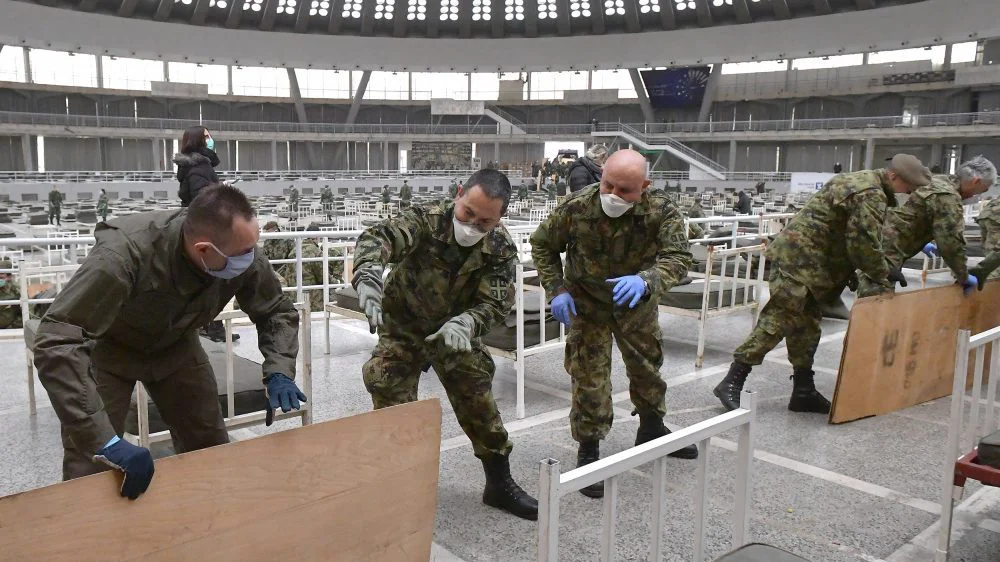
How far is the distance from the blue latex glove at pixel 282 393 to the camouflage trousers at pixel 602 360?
1.57 meters

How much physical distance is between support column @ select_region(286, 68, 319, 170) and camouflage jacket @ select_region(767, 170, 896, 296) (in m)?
37.4

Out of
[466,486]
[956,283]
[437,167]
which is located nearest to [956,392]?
[466,486]

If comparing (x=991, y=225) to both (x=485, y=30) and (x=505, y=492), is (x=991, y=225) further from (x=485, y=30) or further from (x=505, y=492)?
(x=485, y=30)

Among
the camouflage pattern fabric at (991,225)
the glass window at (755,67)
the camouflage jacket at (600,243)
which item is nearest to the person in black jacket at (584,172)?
the camouflage jacket at (600,243)

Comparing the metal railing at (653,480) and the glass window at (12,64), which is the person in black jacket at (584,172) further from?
the glass window at (12,64)

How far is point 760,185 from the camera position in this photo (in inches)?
1008

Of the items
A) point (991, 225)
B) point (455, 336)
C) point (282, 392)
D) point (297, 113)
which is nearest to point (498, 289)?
point (455, 336)

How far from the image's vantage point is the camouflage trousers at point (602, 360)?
370cm

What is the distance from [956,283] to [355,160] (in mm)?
41386

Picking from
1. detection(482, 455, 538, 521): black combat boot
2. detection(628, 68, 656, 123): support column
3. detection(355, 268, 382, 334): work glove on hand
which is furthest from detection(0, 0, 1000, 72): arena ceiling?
detection(355, 268, 382, 334): work glove on hand

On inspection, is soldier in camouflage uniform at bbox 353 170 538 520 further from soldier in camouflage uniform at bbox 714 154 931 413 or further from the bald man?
soldier in camouflage uniform at bbox 714 154 931 413

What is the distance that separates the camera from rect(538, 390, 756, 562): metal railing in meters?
1.52

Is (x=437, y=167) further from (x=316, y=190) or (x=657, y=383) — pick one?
(x=657, y=383)

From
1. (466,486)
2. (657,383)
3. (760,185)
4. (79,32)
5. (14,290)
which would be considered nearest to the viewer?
(466,486)
